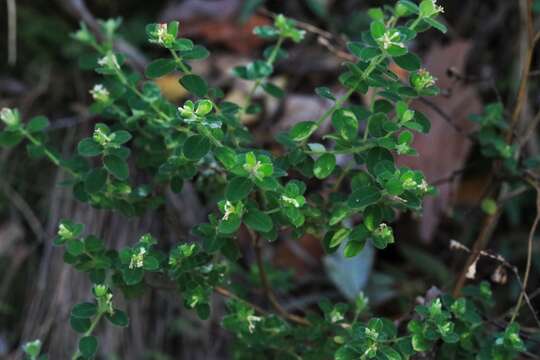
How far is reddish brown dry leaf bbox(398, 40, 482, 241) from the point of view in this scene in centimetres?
213

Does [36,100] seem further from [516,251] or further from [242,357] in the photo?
[516,251]

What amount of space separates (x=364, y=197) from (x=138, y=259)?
1.30ft

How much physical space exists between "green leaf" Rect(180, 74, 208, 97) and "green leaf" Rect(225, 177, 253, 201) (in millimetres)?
211

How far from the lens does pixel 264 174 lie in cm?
Answer: 119

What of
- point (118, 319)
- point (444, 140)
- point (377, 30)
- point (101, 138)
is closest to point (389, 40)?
point (377, 30)

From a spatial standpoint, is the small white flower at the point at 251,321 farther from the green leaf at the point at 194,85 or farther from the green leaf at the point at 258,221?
the green leaf at the point at 194,85

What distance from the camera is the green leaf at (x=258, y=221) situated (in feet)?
4.01

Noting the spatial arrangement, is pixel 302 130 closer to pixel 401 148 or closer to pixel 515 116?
pixel 401 148

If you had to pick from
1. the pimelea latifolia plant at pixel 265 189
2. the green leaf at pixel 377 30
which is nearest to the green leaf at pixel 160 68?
the pimelea latifolia plant at pixel 265 189

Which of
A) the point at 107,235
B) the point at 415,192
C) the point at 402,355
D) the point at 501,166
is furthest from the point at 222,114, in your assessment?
the point at 107,235

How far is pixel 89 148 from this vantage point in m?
1.31

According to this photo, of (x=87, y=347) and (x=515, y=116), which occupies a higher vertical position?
(x=515, y=116)

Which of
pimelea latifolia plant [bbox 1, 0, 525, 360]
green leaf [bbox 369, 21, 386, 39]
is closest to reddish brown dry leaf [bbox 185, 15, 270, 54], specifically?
pimelea latifolia plant [bbox 1, 0, 525, 360]

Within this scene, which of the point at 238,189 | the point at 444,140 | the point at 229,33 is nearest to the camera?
the point at 238,189
